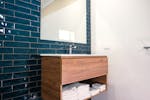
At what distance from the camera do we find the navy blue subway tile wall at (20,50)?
136 cm

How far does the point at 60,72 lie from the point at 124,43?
1.21m

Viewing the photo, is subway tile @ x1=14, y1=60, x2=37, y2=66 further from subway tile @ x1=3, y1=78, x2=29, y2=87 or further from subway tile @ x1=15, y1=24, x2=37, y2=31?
subway tile @ x1=15, y1=24, x2=37, y2=31

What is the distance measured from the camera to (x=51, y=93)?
149 centimetres

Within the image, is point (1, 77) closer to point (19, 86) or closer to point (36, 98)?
point (19, 86)

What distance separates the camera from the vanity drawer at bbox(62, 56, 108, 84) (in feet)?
4.73

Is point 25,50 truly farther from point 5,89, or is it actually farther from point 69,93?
point 69,93

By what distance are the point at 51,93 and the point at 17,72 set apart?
390 millimetres

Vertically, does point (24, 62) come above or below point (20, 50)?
below

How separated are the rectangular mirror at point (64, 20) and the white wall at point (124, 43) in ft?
0.94

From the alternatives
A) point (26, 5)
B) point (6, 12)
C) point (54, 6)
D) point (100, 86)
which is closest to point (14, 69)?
point (6, 12)

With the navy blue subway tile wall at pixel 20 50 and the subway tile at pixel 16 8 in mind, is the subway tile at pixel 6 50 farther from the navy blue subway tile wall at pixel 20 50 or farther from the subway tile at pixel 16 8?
the subway tile at pixel 16 8

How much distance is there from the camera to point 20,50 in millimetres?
1472

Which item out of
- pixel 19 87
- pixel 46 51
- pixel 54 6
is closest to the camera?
pixel 19 87

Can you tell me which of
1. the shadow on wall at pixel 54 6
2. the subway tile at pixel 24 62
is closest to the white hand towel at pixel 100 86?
the subway tile at pixel 24 62
